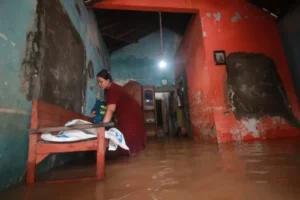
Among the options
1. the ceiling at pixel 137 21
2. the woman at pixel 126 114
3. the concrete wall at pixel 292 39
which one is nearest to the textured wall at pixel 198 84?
the ceiling at pixel 137 21

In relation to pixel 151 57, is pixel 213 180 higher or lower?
lower

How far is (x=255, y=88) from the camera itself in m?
4.25

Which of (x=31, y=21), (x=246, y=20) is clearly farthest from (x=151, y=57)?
(x=31, y=21)

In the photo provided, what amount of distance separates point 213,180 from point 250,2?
5.48 metres

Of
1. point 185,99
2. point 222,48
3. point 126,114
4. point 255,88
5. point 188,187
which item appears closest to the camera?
point 188,187

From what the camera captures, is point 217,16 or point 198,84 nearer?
point 217,16

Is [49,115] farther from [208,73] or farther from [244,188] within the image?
[208,73]

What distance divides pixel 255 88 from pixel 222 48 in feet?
4.23

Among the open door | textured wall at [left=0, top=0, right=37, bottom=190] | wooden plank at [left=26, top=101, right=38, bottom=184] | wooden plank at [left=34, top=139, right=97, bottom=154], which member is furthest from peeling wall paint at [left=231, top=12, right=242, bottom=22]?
wooden plank at [left=26, top=101, right=38, bottom=184]

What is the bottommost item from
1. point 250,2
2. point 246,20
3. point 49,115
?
point 49,115

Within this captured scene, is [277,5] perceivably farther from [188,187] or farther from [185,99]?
[188,187]

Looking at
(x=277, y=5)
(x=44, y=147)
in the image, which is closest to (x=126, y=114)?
(x=44, y=147)

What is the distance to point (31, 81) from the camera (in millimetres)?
1657

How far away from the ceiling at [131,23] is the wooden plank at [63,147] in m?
4.49
